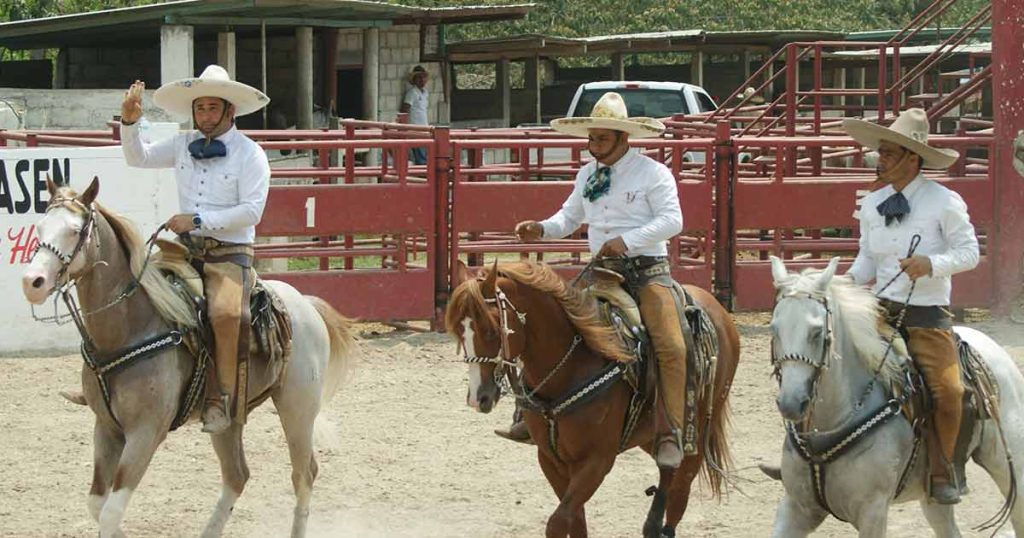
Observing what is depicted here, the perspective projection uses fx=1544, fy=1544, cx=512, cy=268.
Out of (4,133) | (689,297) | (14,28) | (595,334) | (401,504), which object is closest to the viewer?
(595,334)

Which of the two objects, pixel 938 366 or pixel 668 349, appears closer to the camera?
pixel 938 366

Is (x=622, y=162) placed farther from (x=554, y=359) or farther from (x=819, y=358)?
(x=819, y=358)

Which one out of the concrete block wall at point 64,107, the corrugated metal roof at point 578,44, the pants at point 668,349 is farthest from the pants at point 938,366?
the corrugated metal roof at point 578,44

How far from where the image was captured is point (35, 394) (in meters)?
10.4

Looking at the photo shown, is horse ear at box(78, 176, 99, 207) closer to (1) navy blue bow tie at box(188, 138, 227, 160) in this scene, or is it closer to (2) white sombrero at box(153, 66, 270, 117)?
(1) navy blue bow tie at box(188, 138, 227, 160)

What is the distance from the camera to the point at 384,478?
28.1ft

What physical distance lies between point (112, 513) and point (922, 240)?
11.3ft

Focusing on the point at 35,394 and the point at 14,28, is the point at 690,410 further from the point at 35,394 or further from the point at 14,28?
the point at 14,28

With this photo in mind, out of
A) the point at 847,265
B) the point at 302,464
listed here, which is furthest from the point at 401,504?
the point at 847,265

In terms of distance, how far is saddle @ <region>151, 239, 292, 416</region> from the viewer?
6.96m

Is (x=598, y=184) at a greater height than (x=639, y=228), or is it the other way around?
(x=598, y=184)

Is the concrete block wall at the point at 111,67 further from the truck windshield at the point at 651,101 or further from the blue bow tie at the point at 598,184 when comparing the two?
the blue bow tie at the point at 598,184

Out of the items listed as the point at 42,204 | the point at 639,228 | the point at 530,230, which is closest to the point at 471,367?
the point at 530,230

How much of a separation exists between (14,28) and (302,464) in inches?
645
